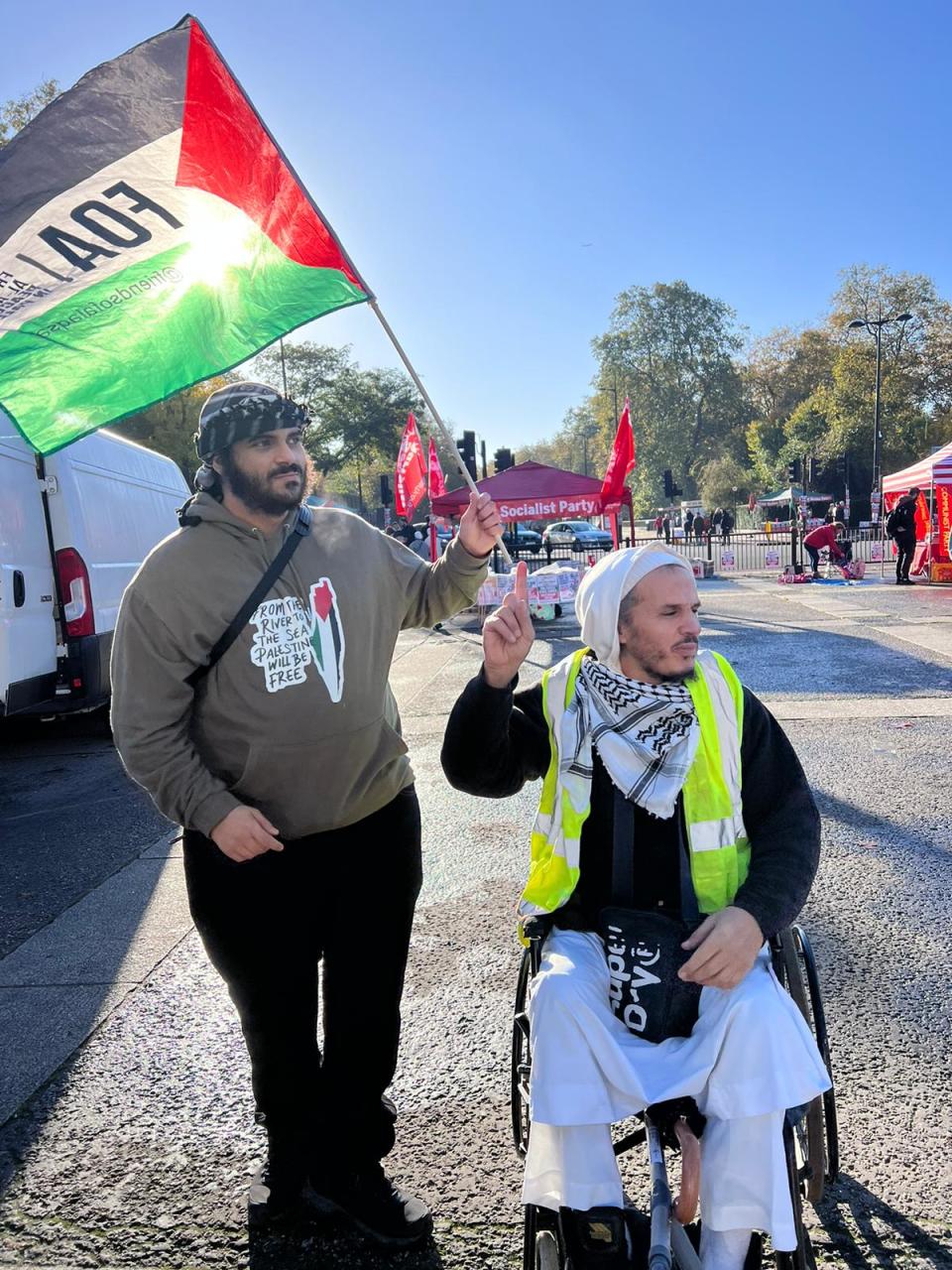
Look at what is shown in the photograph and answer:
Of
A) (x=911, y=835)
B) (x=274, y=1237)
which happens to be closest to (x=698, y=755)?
(x=274, y=1237)

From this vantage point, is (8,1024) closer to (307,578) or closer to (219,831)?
(219,831)

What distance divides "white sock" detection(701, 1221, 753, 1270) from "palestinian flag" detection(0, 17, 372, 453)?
8.03ft

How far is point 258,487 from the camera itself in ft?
7.43

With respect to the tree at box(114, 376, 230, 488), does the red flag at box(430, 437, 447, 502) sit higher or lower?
lower

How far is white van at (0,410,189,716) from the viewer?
6.61 metres

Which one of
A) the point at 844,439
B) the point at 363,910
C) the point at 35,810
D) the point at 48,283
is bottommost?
the point at 35,810

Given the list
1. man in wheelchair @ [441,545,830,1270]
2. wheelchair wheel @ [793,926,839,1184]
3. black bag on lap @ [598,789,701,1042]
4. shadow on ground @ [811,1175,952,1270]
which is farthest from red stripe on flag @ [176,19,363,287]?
shadow on ground @ [811,1175,952,1270]

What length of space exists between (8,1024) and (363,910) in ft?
6.21

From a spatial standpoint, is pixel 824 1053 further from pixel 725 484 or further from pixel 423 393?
pixel 725 484

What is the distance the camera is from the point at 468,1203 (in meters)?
2.37

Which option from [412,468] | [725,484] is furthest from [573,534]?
[725,484]

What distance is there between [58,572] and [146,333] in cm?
488

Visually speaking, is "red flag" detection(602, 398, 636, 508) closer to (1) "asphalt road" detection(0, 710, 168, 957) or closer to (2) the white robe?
(1) "asphalt road" detection(0, 710, 168, 957)

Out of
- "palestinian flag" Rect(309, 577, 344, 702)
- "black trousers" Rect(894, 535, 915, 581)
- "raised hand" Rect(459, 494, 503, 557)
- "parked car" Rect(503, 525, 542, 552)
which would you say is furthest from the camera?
"parked car" Rect(503, 525, 542, 552)
